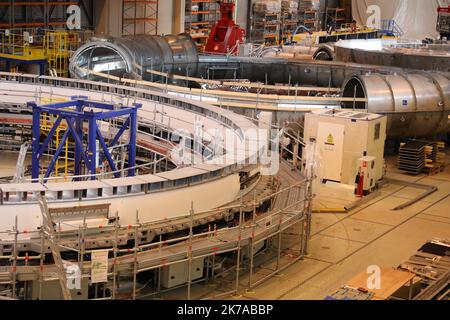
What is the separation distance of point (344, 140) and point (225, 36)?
20.5 metres

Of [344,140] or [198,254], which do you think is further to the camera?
[344,140]

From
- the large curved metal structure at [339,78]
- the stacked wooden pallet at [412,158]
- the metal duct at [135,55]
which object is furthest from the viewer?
the metal duct at [135,55]

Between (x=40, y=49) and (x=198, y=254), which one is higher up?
(x=40, y=49)

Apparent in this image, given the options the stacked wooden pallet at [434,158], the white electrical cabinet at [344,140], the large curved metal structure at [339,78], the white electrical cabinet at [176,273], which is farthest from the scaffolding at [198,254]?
the stacked wooden pallet at [434,158]

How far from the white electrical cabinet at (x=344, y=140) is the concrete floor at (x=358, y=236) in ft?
1.61

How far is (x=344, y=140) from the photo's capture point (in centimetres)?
2288

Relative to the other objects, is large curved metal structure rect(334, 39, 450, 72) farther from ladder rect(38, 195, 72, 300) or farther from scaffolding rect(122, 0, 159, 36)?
ladder rect(38, 195, 72, 300)

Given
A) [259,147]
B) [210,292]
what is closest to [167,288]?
[210,292]

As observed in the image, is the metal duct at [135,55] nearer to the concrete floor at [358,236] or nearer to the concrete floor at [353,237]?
the concrete floor at [353,237]

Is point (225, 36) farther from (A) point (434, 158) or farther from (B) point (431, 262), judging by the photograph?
(B) point (431, 262)

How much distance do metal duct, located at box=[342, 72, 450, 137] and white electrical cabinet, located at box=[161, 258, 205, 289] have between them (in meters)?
12.1

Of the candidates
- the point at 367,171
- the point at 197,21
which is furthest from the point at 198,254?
the point at 197,21

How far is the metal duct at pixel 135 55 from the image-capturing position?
30.1 meters
